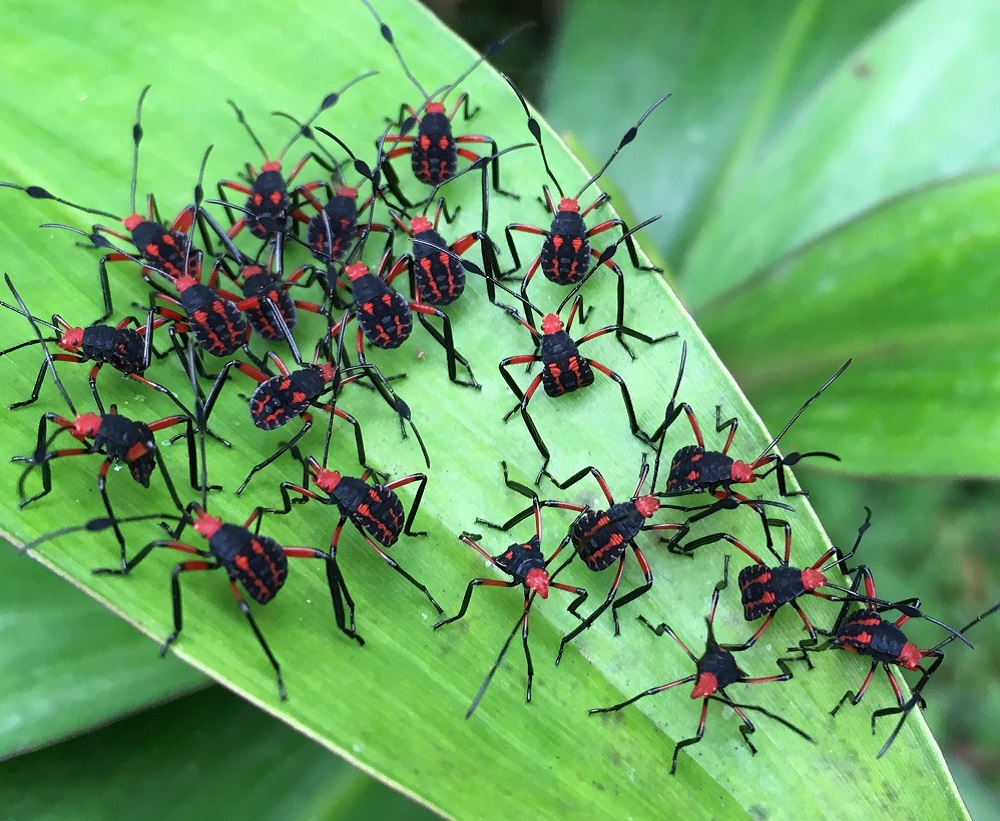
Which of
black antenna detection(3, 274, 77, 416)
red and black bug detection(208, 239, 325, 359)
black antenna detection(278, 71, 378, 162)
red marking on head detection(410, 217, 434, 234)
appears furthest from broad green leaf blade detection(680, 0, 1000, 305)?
black antenna detection(3, 274, 77, 416)

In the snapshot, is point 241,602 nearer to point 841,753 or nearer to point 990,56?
point 841,753

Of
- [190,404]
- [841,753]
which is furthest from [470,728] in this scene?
[190,404]

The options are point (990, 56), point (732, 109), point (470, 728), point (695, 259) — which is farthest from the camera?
point (732, 109)

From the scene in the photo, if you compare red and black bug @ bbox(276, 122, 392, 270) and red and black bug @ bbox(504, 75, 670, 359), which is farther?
red and black bug @ bbox(276, 122, 392, 270)

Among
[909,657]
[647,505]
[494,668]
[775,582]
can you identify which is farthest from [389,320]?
[909,657]

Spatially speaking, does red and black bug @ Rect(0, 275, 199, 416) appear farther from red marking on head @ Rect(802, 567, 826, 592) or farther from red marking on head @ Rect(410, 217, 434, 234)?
red marking on head @ Rect(802, 567, 826, 592)

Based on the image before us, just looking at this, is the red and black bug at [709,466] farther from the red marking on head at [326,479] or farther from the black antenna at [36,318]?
the black antenna at [36,318]
